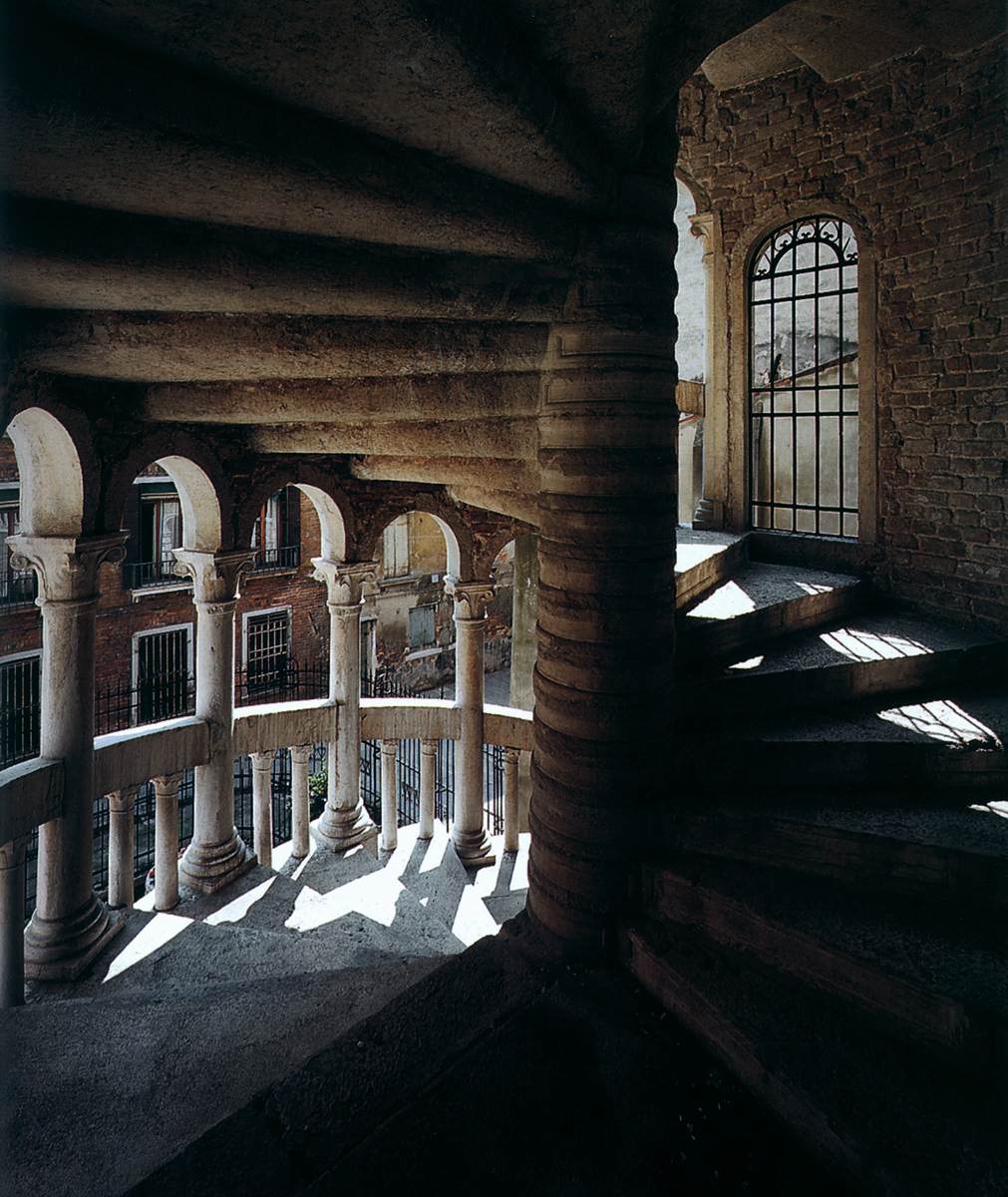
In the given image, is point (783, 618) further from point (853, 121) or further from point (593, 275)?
point (853, 121)

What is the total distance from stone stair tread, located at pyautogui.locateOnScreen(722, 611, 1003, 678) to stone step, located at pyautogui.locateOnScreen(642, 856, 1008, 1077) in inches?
41.2

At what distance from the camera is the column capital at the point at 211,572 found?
4984 millimetres

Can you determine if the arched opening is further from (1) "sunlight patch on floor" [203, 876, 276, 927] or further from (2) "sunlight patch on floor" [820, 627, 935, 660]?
(1) "sunlight patch on floor" [203, 876, 276, 927]

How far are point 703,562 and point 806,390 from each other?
8.58 feet

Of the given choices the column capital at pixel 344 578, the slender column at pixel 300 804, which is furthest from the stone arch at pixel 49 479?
the slender column at pixel 300 804

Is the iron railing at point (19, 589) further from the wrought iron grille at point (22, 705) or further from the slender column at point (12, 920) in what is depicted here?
the slender column at point (12, 920)

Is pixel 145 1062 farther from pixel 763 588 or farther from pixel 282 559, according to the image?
A: pixel 282 559

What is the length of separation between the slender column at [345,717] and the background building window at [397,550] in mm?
9003

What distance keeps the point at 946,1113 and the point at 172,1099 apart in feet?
7.07

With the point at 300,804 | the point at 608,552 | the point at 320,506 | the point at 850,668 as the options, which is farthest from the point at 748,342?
the point at 300,804

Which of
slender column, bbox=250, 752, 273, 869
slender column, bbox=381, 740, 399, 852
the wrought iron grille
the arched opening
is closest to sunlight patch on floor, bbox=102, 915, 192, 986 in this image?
slender column, bbox=250, 752, 273, 869

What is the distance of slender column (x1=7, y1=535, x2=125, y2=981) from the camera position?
13.2 feet

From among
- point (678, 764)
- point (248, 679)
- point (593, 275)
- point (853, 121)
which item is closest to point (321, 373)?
point (593, 275)

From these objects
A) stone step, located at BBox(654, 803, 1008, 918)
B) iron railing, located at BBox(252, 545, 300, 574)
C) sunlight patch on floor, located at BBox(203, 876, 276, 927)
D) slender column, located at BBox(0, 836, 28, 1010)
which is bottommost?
sunlight patch on floor, located at BBox(203, 876, 276, 927)
